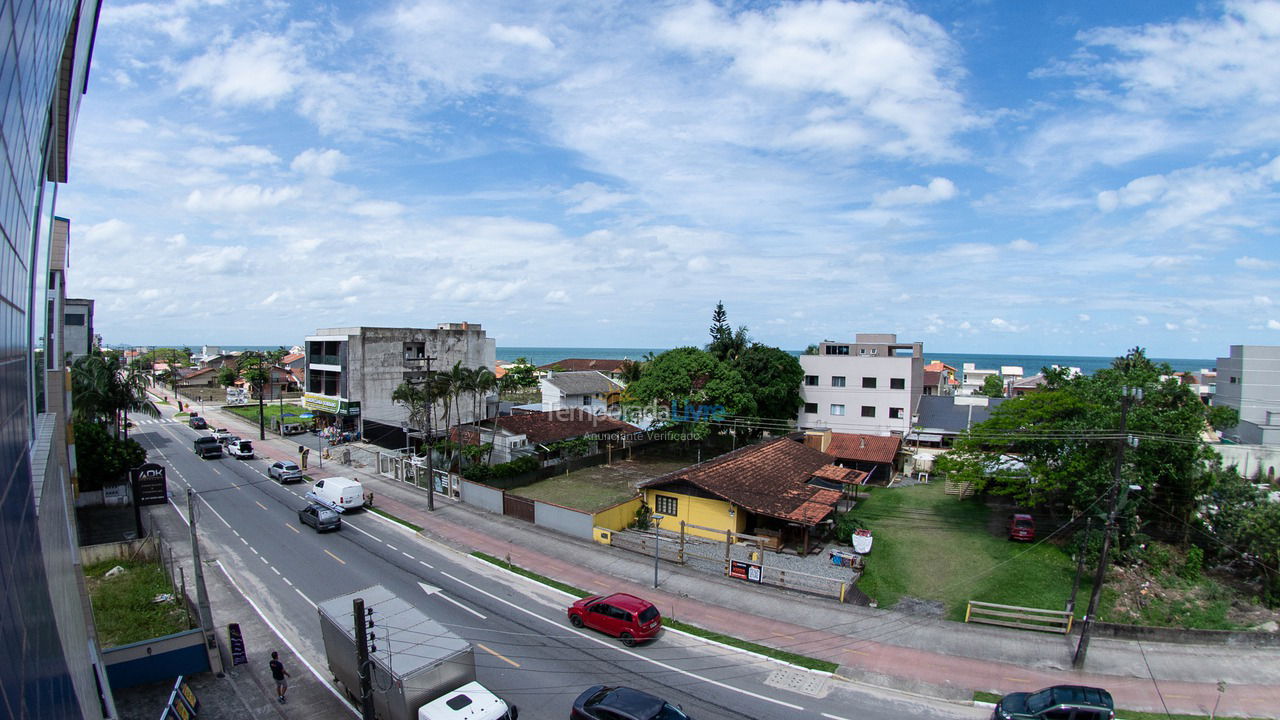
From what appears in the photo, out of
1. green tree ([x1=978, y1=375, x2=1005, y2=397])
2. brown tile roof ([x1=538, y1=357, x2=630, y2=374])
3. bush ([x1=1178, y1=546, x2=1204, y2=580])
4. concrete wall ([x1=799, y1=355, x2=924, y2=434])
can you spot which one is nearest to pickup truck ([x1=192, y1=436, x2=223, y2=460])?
concrete wall ([x1=799, y1=355, x2=924, y2=434])

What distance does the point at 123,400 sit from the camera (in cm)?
4169

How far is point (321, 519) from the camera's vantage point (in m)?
31.3

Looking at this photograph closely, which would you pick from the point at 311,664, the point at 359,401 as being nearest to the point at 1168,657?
the point at 311,664

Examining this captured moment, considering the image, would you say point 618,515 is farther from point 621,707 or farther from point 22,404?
point 22,404

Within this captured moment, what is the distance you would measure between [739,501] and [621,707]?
17.0m

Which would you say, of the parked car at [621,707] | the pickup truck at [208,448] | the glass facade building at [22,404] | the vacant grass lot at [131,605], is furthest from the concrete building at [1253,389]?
the pickup truck at [208,448]

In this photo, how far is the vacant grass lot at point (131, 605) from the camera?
20500 mm

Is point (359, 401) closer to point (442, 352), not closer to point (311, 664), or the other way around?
point (442, 352)

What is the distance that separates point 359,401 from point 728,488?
3874cm

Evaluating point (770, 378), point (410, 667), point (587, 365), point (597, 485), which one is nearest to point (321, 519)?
point (597, 485)

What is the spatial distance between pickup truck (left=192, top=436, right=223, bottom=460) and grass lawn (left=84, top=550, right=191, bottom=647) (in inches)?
1029

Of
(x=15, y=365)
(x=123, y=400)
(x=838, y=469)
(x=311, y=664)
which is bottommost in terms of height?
(x=311, y=664)

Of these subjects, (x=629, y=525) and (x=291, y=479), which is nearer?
(x=629, y=525)

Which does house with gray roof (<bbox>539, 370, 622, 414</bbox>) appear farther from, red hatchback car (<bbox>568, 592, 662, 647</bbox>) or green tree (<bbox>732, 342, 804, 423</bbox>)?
red hatchback car (<bbox>568, 592, 662, 647</bbox>)
